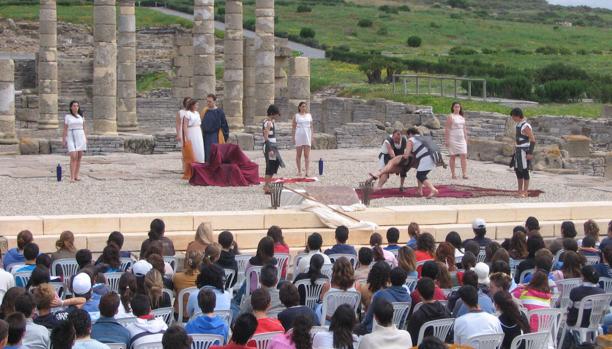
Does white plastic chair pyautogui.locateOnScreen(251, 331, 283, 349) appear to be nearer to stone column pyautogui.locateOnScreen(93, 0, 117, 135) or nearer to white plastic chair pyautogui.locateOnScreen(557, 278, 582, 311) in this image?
white plastic chair pyautogui.locateOnScreen(557, 278, 582, 311)

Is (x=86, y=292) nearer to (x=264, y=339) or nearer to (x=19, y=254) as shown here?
(x=264, y=339)

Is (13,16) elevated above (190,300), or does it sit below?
above

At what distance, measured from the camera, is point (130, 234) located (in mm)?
18562

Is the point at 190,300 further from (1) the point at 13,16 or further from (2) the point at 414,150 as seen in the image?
(1) the point at 13,16

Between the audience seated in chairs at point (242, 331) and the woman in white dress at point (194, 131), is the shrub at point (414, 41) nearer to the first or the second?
the woman in white dress at point (194, 131)

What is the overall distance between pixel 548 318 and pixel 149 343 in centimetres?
394

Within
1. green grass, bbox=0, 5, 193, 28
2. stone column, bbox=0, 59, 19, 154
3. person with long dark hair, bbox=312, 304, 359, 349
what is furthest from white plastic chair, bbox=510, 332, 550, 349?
green grass, bbox=0, 5, 193, 28

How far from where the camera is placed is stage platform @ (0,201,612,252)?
1868 centimetres

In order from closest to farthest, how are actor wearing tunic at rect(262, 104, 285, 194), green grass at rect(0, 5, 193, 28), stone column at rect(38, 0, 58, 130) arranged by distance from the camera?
actor wearing tunic at rect(262, 104, 285, 194) < stone column at rect(38, 0, 58, 130) < green grass at rect(0, 5, 193, 28)

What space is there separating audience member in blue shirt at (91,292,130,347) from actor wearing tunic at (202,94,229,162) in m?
15.6

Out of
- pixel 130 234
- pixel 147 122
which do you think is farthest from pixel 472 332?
pixel 147 122

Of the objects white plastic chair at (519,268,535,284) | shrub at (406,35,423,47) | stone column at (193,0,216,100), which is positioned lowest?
white plastic chair at (519,268,535,284)

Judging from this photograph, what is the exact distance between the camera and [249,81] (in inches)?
1772

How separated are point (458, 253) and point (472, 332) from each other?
4.18 meters
